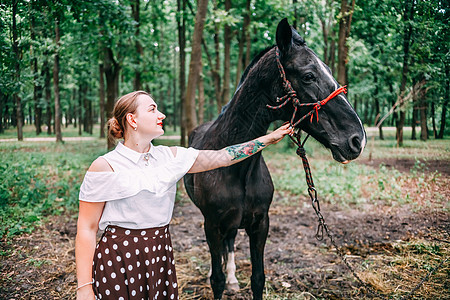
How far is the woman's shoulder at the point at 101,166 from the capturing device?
1627 mm

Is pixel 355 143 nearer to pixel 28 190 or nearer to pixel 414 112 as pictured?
pixel 414 112

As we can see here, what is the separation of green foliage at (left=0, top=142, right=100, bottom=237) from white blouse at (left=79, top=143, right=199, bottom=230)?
358 cm

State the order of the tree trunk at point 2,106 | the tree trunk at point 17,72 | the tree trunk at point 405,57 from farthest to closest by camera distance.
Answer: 1. the tree trunk at point 2,106
2. the tree trunk at point 17,72
3. the tree trunk at point 405,57

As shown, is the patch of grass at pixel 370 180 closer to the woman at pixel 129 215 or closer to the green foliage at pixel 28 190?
the woman at pixel 129 215

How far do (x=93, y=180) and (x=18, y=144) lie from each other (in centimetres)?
461

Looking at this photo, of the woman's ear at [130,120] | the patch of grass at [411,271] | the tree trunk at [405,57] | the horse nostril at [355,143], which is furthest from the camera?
the tree trunk at [405,57]

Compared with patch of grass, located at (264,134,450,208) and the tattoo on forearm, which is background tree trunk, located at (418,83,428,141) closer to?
patch of grass, located at (264,134,450,208)

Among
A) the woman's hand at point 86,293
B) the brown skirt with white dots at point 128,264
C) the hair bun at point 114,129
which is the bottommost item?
the woman's hand at point 86,293

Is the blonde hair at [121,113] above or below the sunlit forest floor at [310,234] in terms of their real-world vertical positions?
above

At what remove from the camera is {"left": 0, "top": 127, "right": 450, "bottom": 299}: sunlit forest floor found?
307 centimetres

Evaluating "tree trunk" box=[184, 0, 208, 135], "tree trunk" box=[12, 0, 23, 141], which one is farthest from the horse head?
"tree trunk" box=[184, 0, 208, 135]

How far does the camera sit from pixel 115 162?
170 centimetres

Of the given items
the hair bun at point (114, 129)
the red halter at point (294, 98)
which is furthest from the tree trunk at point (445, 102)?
the hair bun at point (114, 129)

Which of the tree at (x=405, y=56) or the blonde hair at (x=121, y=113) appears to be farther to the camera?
the tree at (x=405, y=56)
